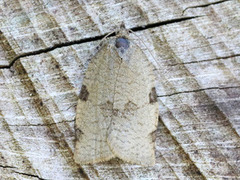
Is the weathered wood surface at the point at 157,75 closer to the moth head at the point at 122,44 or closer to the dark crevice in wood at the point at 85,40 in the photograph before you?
the dark crevice in wood at the point at 85,40

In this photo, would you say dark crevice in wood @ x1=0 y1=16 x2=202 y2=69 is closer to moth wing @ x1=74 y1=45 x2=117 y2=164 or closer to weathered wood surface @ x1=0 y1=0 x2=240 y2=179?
weathered wood surface @ x1=0 y1=0 x2=240 y2=179

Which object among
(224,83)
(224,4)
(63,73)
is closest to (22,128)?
(63,73)

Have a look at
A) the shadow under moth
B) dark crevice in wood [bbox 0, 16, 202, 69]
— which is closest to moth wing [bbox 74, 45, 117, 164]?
the shadow under moth

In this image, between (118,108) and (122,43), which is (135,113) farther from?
(122,43)

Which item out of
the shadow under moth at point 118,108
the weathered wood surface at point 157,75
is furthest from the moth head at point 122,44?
the weathered wood surface at point 157,75

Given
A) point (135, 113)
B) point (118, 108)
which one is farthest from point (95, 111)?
point (135, 113)

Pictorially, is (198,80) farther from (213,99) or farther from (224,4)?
(224,4)
